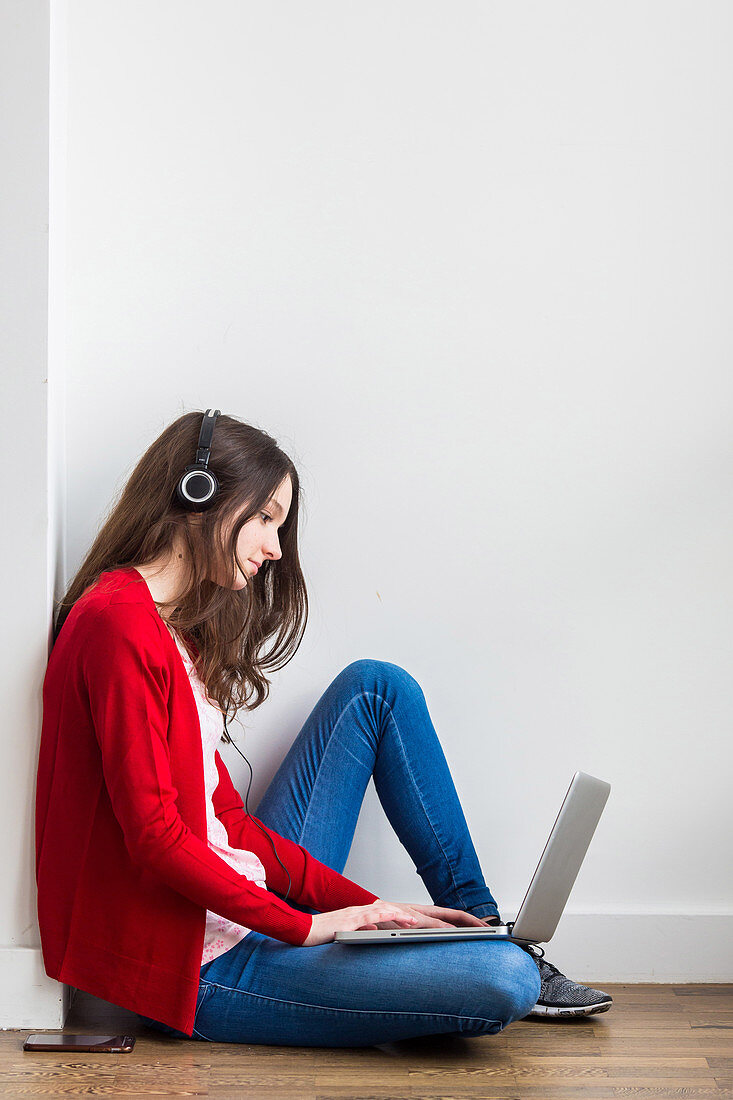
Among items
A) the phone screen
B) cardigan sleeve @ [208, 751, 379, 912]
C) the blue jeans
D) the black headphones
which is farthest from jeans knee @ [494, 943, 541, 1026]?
the black headphones

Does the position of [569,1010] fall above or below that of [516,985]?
below

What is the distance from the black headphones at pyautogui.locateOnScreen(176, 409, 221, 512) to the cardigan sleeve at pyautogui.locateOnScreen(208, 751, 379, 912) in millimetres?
480

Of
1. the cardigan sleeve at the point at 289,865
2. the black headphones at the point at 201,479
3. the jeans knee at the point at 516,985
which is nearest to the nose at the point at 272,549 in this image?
the black headphones at the point at 201,479

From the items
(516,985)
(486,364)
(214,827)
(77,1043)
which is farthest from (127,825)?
(486,364)

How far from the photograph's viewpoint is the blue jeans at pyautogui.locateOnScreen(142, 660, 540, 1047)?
1.35 m

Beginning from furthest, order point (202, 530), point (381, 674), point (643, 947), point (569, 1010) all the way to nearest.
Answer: point (643, 947) → point (381, 674) → point (569, 1010) → point (202, 530)

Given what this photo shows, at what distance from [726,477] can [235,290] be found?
94cm

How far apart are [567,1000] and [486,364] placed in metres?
1.06

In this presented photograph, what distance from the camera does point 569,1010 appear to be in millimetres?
1569

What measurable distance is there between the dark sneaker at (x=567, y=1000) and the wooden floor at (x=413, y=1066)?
0.8 inches

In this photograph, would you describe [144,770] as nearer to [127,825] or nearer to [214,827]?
[127,825]

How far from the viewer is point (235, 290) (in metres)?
1.75

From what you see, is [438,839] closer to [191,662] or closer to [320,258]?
[191,662]

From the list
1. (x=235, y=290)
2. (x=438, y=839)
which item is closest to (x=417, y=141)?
(x=235, y=290)
